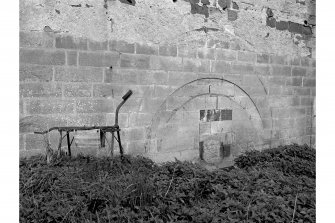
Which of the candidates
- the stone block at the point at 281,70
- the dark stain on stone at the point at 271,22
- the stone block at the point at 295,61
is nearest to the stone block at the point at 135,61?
the dark stain on stone at the point at 271,22

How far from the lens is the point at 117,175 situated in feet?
12.2

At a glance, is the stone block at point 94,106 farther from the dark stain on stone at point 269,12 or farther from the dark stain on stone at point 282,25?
the dark stain on stone at point 282,25

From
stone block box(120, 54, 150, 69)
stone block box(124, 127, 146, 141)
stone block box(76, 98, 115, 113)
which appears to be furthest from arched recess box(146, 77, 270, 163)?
stone block box(76, 98, 115, 113)

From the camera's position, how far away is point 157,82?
5.21m

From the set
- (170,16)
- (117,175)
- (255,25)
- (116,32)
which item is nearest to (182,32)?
(170,16)

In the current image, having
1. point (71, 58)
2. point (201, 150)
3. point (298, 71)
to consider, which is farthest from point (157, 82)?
point (298, 71)

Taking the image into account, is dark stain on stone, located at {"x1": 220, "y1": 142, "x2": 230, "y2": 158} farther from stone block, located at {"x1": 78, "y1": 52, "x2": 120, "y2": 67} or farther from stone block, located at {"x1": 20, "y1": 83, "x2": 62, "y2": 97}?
stone block, located at {"x1": 20, "y1": 83, "x2": 62, "y2": 97}

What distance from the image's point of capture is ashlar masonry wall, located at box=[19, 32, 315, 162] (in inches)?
171

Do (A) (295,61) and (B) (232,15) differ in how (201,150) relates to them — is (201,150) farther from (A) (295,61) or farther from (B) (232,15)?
(A) (295,61)

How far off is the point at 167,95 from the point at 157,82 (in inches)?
10.7

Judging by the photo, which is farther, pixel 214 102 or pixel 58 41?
pixel 214 102

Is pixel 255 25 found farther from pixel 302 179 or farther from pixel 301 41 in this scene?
pixel 302 179

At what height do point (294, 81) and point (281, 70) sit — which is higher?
point (281, 70)

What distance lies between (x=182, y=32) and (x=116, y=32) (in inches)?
45.8
